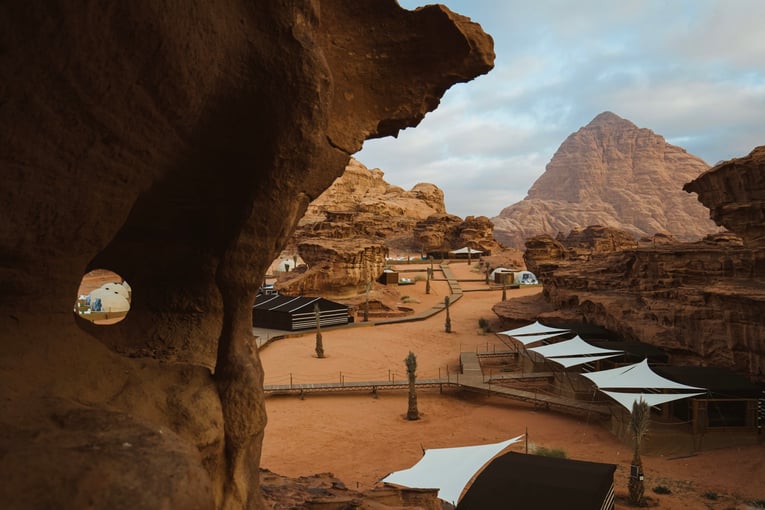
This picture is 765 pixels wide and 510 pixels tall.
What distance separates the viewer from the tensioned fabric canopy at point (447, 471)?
32.7 feet

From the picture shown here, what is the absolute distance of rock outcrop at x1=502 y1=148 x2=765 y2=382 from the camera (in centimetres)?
1484

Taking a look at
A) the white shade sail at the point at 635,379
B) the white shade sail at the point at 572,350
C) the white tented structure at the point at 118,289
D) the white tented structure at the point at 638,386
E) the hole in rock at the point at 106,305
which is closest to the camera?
the white tented structure at the point at 638,386

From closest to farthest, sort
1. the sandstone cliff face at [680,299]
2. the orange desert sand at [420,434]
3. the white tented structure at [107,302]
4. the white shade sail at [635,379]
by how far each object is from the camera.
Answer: the orange desert sand at [420,434]
the white shade sail at [635,379]
the sandstone cliff face at [680,299]
the white tented structure at [107,302]

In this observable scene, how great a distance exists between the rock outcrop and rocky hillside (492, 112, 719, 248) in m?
81.6

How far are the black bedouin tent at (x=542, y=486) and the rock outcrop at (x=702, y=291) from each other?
8801 mm

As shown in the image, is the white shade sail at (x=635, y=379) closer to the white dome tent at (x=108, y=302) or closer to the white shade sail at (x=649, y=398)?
the white shade sail at (x=649, y=398)

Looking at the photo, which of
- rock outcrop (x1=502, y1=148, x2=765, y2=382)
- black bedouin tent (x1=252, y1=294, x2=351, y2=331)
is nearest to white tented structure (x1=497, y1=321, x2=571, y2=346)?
rock outcrop (x1=502, y1=148, x2=765, y2=382)

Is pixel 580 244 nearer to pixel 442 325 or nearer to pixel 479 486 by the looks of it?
pixel 442 325

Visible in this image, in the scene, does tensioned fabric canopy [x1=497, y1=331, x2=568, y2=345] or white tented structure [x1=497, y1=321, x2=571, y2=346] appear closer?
tensioned fabric canopy [x1=497, y1=331, x2=568, y2=345]

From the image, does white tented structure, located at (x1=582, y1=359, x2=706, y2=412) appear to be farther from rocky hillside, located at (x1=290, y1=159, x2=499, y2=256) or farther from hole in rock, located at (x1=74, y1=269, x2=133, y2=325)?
rocky hillside, located at (x1=290, y1=159, x2=499, y2=256)

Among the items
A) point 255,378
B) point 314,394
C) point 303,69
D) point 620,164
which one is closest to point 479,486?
point 255,378

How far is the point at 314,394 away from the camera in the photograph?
1959 centimetres

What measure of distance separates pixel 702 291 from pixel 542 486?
12.8m

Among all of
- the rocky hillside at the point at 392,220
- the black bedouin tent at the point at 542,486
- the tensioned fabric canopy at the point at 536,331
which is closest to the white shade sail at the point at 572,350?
the tensioned fabric canopy at the point at 536,331
